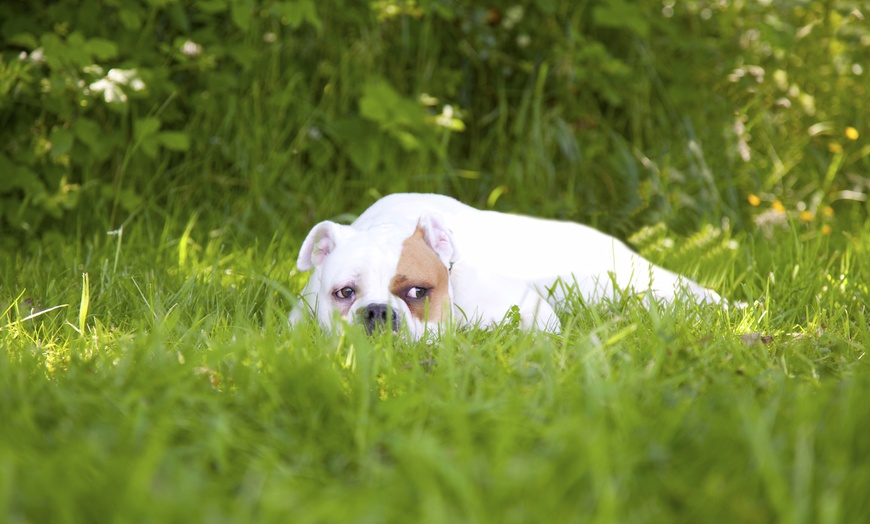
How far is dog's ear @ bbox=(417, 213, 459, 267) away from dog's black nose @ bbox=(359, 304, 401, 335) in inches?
17.6

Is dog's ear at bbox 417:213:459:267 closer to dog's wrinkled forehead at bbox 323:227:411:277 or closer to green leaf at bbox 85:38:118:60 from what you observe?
dog's wrinkled forehead at bbox 323:227:411:277

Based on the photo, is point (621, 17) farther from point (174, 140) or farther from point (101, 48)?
point (101, 48)

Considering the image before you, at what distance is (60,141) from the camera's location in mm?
4566

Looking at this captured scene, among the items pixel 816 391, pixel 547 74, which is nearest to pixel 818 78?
pixel 547 74

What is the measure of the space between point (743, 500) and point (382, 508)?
0.67 metres

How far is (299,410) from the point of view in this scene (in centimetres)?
228

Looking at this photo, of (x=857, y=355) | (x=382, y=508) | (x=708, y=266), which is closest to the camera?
(x=382, y=508)

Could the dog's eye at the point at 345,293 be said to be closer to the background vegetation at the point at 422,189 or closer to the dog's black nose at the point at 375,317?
the dog's black nose at the point at 375,317

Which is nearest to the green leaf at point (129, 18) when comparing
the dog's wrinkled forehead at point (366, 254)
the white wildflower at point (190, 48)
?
the white wildflower at point (190, 48)

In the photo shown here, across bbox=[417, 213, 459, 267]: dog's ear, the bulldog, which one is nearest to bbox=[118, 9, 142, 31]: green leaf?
the bulldog

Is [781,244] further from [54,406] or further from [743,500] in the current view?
[54,406]

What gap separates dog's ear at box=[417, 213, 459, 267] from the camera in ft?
11.7

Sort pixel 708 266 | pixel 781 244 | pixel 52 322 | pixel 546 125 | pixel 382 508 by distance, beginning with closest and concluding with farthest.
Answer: pixel 382 508 → pixel 52 322 → pixel 708 266 → pixel 781 244 → pixel 546 125

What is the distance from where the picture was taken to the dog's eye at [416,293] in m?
3.37
